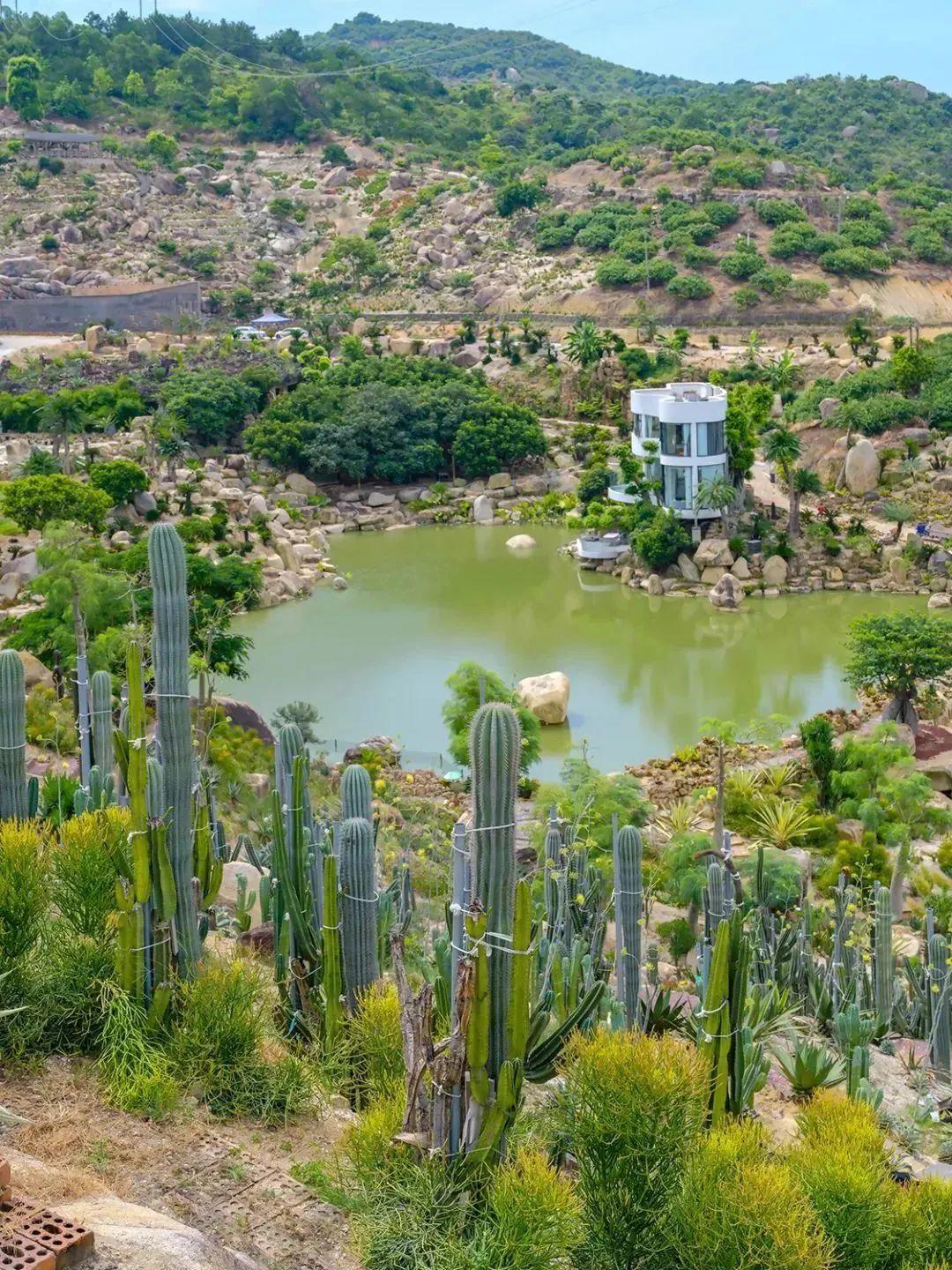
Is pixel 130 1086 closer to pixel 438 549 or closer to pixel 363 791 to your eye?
pixel 363 791

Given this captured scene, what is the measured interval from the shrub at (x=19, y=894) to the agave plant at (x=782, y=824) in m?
9.54

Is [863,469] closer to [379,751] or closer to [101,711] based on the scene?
[379,751]

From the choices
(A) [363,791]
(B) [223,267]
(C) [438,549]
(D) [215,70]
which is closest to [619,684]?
(C) [438,549]

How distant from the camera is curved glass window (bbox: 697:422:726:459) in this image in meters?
29.6

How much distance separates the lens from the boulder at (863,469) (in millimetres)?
33344

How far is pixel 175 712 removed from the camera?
28.0ft

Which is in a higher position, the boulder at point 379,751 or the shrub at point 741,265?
the shrub at point 741,265

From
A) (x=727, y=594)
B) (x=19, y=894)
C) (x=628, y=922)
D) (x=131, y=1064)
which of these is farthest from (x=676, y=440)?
(x=131, y=1064)

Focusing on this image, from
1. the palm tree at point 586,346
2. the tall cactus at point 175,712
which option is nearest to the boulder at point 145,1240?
the tall cactus at point 175,712

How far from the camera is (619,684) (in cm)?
2420

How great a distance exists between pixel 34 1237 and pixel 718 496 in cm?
2434

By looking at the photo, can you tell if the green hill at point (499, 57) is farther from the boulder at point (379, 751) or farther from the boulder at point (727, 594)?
the boulder at point (379, 751)

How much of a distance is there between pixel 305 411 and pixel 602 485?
8338 mm

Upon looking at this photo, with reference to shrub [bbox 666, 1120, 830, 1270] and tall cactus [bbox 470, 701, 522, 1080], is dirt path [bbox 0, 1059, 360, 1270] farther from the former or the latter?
shrub [bbox 666, 1120, 830, 1270]
